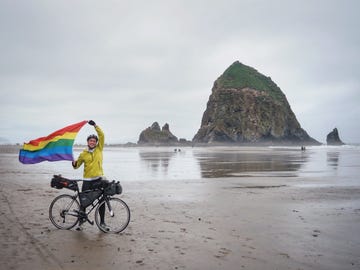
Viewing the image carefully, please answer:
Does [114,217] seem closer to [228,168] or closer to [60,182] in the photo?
[60,182]

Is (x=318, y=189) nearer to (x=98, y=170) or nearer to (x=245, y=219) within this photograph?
(x=245, y=219)

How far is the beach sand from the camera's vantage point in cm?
670

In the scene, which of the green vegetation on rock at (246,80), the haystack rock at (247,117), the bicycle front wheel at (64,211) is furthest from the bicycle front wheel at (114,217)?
the green vegetation on rock at (246,80)

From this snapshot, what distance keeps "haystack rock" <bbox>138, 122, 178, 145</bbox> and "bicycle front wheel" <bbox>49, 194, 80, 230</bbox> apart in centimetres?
12595

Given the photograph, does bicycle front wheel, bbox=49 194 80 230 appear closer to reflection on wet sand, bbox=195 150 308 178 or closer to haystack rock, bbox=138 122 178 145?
reflection on wet sand, bbox=195 150 308 178

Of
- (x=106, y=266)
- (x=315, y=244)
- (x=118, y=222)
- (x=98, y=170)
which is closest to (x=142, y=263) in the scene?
(x=106, y=266)

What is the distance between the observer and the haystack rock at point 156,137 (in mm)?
138125

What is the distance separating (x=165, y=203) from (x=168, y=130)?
134m

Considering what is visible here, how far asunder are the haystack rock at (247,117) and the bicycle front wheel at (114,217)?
124 metres

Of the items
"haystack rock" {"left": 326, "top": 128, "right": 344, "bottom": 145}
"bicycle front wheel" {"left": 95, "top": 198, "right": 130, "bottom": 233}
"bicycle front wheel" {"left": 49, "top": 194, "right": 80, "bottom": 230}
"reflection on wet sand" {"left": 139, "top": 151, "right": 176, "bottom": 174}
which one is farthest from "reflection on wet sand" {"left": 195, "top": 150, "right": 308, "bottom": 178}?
"haystack rock" {"left": 326, "top": 128, "right": 344, "bottom": 145}

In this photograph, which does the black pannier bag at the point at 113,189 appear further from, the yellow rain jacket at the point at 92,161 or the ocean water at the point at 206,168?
the ocean water at the point at 206,168

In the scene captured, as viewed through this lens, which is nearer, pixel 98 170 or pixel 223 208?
pixel 98 170

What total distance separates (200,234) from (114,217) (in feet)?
7.53

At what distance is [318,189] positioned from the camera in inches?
642
